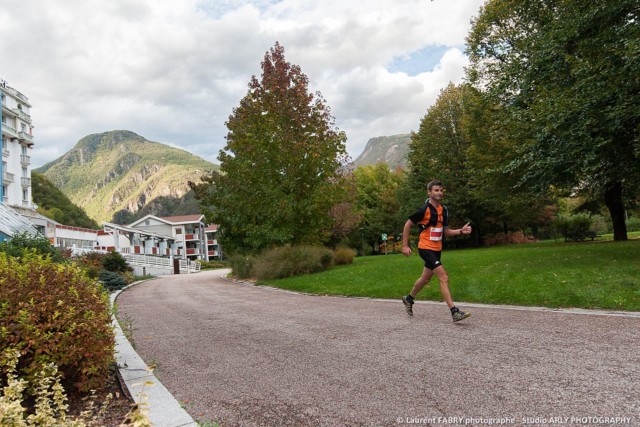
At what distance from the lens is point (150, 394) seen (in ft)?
11.6

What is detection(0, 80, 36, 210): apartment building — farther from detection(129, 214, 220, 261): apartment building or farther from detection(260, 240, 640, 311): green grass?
detection(260, 240, 640, 311): green grass

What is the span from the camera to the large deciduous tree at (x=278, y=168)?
64.0ft

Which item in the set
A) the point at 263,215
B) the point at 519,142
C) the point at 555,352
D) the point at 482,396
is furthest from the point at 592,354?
the point at 519,142

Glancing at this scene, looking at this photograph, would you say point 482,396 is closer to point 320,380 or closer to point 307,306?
point 320,380

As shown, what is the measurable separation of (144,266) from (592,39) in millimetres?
38066

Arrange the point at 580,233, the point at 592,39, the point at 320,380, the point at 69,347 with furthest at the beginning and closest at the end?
the point at 580,233, the point at 592,39, the point at 320,380, the point at 69,347

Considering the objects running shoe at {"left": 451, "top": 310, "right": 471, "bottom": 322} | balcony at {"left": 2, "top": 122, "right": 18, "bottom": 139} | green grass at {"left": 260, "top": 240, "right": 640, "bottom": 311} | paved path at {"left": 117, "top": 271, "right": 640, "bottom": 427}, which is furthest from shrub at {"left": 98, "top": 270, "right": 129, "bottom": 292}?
balcony at {"left": 2, "top": 122, "right": 18, "bottom": 139}

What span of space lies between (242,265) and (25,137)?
1714 inches

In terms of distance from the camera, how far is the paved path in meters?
3.06

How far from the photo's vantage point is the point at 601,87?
35.1 feet

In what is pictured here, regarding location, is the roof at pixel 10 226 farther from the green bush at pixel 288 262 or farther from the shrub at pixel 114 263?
the green bush at pixel 288 262

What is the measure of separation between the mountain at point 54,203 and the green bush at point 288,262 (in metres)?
79.1

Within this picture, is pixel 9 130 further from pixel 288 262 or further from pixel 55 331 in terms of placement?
pixel 55 331

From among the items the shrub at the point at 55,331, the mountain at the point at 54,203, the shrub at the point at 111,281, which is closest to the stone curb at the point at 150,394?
the shrub at the point at 55,331
